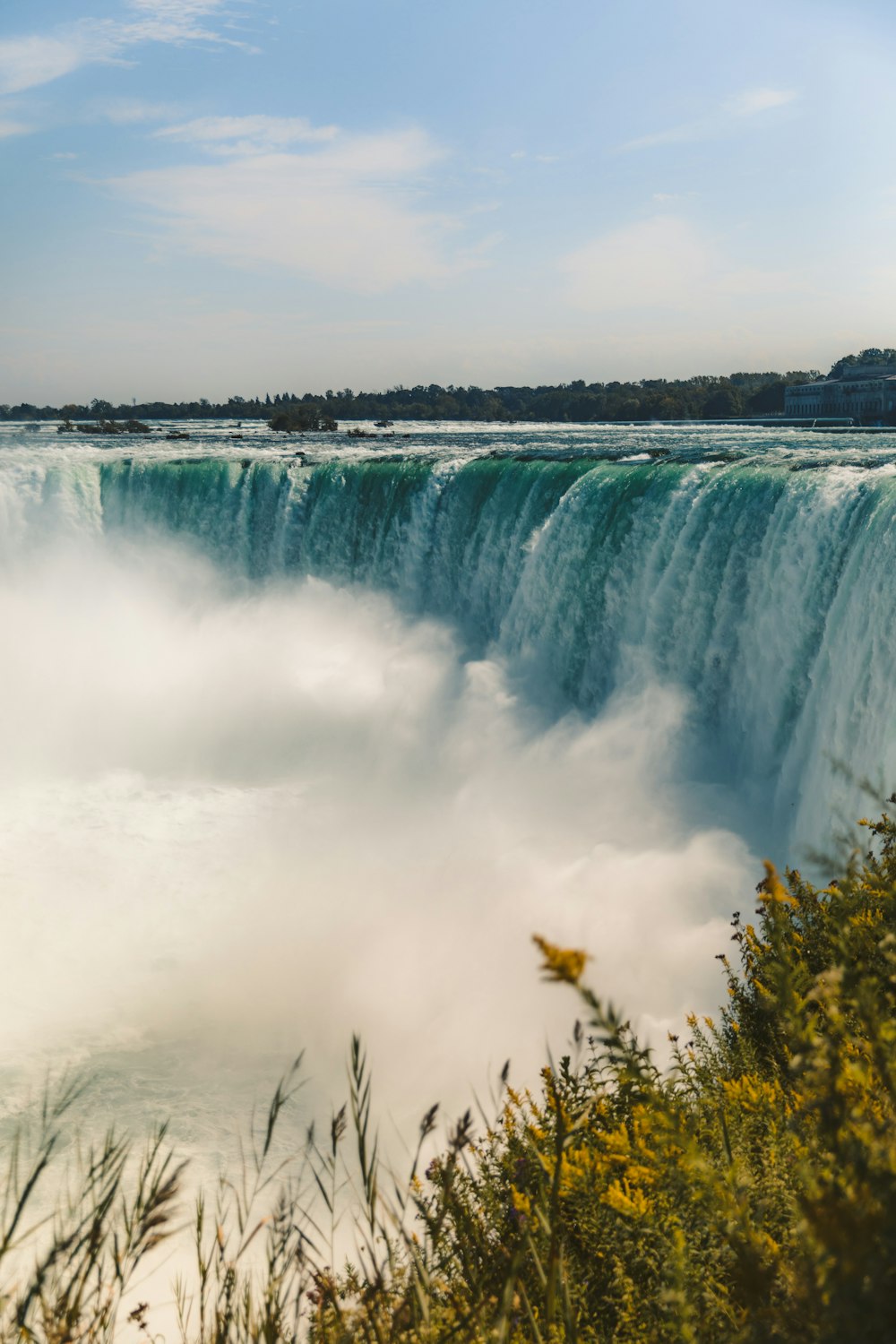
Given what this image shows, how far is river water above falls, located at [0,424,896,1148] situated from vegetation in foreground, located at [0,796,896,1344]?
8.50ft

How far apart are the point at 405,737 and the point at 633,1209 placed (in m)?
13.5

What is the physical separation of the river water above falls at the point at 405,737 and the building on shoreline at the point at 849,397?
809 inches

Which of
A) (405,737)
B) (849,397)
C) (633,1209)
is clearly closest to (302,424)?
(849,397)

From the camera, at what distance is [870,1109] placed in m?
2.59

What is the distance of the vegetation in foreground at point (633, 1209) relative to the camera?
5.28ft

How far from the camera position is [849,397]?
1700 inches

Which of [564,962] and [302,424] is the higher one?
[302,424]

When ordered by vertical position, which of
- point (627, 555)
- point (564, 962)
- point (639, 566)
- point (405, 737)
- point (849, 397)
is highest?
point (849, 397)

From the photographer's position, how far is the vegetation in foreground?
1.61 m

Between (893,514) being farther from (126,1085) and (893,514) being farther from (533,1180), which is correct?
(126,1085)

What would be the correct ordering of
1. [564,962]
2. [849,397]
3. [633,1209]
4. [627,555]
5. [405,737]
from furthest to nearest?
[849,397]
[405,737]
[627,555]
[633,1209]
[564,962]

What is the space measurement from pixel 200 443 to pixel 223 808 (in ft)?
81.3

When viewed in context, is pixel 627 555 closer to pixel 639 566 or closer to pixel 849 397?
pixel 639 566

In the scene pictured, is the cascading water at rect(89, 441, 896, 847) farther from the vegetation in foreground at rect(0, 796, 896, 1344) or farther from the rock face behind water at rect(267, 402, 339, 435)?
the rock face behind water at rect(267, 402, 339, 435)
